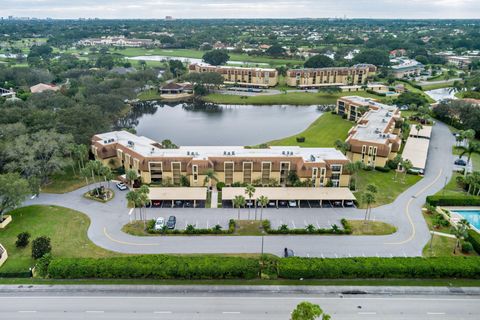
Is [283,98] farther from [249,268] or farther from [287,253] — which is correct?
[249,268]

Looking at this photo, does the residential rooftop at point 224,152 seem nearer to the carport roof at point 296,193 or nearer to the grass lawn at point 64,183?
the carport roof at point 296,193

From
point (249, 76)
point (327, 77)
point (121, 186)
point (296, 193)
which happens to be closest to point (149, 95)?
point (249, 76)

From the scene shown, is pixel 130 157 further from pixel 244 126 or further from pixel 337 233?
pixel 244 126

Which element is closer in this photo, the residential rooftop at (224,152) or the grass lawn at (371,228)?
the grass lawn at (371,228)

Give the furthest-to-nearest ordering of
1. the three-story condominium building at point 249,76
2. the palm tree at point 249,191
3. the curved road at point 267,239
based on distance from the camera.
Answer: the three-story condominium building at point 249,76
the palm tree at point 249,191
the curved road at point 267,239

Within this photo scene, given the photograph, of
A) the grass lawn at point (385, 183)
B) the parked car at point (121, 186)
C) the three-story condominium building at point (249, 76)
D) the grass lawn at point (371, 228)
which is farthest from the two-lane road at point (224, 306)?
the three-story condominium building at point (249, 76)

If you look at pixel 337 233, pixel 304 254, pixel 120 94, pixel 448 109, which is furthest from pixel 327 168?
pixel 120 94

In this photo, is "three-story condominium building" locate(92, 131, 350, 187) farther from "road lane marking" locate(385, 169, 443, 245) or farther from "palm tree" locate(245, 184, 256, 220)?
"road lane marking" locate(385, 169, 443, 245)
